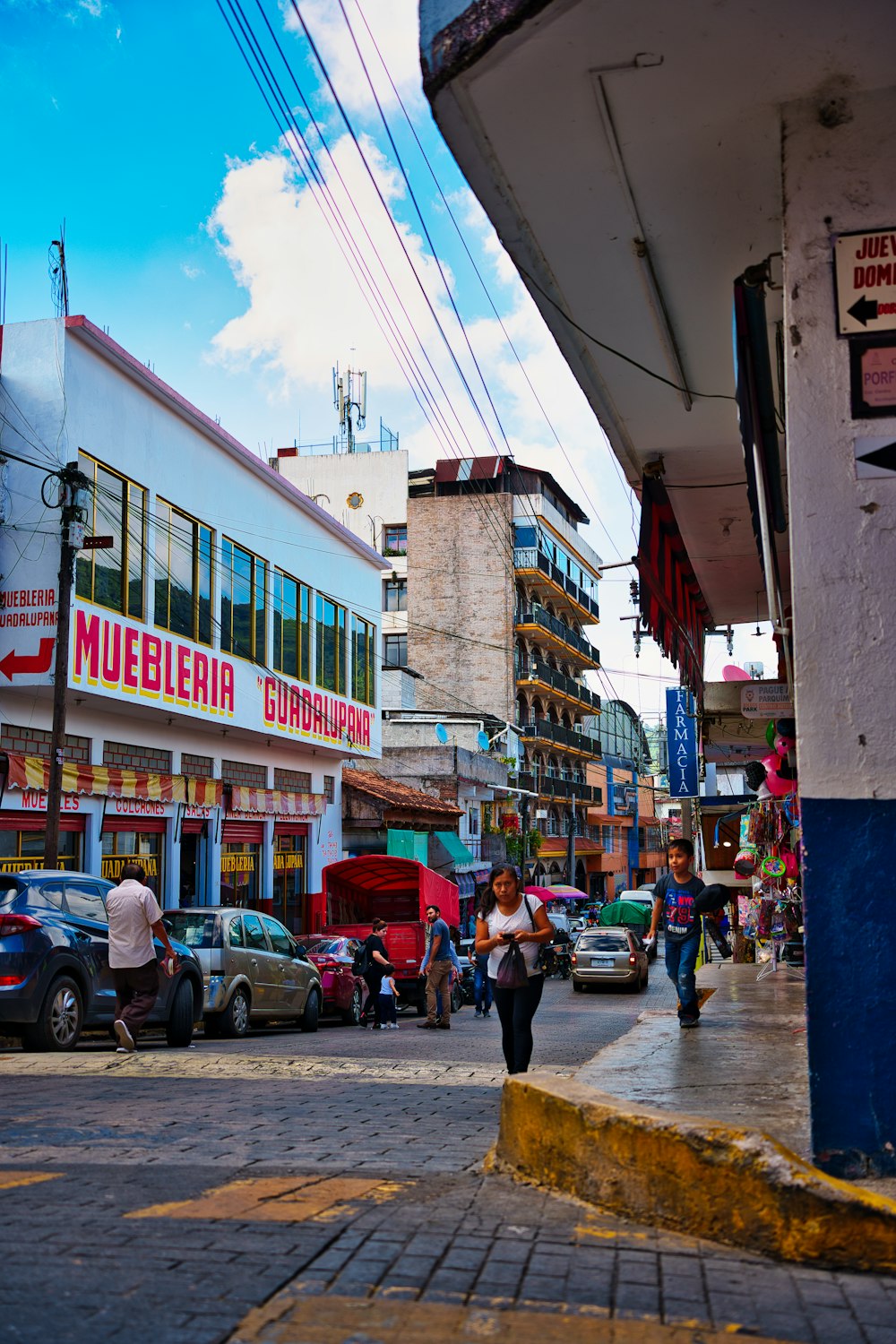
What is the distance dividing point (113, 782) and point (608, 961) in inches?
520

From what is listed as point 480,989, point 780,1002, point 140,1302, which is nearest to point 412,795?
point 480,989

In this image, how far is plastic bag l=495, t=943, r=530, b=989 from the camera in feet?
26.2

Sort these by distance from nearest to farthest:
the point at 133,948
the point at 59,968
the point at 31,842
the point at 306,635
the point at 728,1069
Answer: the point at 728,1069 → the point at 133,948 → the point at 59,968 → the point at 31,842 → the point at 306,635

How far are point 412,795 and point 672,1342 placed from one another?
3466 centimetres

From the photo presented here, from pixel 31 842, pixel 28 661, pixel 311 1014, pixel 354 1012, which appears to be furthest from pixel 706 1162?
pixel 31 842

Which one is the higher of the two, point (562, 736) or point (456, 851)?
point (562, 736)

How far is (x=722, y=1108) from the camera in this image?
569cm

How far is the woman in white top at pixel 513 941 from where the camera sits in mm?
8062

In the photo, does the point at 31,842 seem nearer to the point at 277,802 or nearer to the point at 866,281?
the point at 277,802

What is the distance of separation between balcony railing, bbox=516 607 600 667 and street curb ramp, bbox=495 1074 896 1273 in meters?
52.3

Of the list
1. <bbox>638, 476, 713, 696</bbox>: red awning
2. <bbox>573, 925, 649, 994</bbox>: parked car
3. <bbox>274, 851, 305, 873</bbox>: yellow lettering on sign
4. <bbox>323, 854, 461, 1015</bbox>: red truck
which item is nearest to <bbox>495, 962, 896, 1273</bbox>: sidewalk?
<bbox>638, 476, 713, 696</bbox>: red awning

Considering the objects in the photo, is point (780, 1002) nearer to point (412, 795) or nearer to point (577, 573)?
point (412, 795)

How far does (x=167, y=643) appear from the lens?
2217 cm

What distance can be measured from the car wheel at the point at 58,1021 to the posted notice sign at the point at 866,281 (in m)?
9.43
